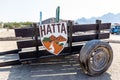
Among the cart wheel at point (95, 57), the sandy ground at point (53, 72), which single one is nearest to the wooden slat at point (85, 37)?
the cart wheel at point (95, 57)

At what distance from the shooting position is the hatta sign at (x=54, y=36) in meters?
4.52

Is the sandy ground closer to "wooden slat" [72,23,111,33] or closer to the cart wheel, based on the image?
the cart wheel

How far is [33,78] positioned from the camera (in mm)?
4480

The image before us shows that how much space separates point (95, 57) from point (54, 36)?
3.64 feet

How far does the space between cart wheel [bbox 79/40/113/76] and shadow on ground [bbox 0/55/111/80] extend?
18cm

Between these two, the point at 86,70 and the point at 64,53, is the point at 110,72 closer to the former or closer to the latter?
the point at 86,70

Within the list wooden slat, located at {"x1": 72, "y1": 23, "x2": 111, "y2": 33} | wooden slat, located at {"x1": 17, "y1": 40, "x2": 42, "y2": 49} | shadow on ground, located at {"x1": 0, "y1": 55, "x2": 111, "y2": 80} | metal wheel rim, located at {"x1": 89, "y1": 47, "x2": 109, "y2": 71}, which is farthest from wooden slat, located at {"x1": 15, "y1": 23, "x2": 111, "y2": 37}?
shadow on ground, located at {"x1": 0, "y1": 55, "x2": 111, "y2": 80}

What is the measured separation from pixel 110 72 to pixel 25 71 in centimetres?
221

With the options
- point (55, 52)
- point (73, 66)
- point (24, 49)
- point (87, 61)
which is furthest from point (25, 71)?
point (87, 61)

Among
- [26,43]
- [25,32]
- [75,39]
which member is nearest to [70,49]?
[75,39]

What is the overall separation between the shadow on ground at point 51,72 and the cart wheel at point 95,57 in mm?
184

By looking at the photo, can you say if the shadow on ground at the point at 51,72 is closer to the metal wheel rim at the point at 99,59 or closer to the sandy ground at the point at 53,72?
the sandy ground at the point at 53,72

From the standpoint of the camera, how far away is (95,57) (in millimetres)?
4602

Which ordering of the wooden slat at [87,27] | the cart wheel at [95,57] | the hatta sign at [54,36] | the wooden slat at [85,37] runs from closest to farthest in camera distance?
the cart wheel at [95,57] → the hatta sign at [54,36] → the wooden slat at [87,27] → the wooden slat at [85,37]
